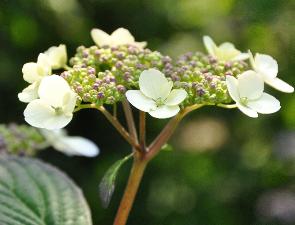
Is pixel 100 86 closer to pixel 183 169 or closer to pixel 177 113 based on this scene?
pixel 177 113

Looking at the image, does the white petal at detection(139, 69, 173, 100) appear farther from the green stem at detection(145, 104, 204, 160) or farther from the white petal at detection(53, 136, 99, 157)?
the white petal at detection(53, 136, 99, 157)

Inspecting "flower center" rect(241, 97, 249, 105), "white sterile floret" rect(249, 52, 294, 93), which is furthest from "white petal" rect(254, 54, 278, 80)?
"flower center" rect(241, 97, 249, 105)

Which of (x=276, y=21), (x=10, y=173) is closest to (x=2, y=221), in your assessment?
(x=10, y=173)

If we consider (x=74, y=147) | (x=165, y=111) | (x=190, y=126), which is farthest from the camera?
(x=190, y=126)

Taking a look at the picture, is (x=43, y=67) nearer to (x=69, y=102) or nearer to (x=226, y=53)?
(x=69, y=102)

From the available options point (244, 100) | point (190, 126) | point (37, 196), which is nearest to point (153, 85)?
point (244, 100)
